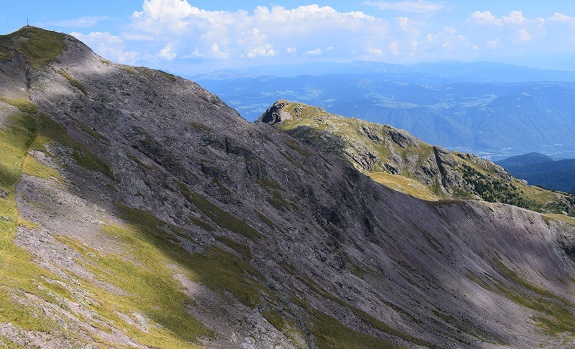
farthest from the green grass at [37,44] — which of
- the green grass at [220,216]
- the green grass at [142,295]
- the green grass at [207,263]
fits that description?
the green grass at [142,295]

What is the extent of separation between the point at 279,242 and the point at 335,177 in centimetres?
6451

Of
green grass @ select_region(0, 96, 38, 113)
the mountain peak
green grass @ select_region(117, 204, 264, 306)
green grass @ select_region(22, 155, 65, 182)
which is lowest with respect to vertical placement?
green grass @ select_region(117, 204, 264, 306)

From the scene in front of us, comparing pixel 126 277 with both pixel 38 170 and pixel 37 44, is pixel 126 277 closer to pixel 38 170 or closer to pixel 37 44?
pixel 38 170

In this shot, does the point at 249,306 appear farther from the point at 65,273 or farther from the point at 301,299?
the point at 65,273

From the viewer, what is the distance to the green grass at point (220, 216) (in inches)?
3878

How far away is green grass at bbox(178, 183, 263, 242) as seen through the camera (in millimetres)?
98506

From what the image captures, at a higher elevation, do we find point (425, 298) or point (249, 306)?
point (249, 306)

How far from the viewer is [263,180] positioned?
13012cm

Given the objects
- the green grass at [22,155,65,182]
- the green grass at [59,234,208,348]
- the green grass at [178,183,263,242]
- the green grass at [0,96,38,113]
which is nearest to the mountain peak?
the green grass at [0,96,38,113]

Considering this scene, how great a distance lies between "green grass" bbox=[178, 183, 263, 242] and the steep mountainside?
0.39 metres

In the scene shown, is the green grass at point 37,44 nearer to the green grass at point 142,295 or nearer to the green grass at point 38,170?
the green grass at point 38,170

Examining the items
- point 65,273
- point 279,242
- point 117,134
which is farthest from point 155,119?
point 65,273

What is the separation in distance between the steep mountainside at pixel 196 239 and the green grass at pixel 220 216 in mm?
392

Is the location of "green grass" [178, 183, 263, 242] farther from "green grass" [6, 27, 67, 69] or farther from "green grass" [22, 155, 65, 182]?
"green grass" [6, 27, 67, 69]
